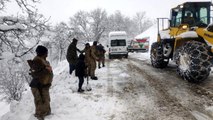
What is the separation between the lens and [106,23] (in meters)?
76.0

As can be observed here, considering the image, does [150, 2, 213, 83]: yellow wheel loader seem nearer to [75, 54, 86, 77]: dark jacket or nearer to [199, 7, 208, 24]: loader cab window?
[199, 7, 208, 24]: loader cab window

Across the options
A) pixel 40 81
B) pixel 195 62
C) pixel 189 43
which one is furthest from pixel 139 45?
pixel 40 81

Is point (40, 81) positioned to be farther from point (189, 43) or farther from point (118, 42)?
point (118, 42)

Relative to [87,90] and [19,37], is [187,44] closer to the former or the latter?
[87,90]

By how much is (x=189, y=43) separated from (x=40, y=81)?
19.9ft

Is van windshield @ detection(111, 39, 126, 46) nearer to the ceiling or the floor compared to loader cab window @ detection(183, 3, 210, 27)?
nearer to the floor

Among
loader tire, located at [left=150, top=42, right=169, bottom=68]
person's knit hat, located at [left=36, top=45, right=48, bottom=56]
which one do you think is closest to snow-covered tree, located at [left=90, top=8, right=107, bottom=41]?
loader tire, located at [left=150, top=42, right=169, bottom=68]

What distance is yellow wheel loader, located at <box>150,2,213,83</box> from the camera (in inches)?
368

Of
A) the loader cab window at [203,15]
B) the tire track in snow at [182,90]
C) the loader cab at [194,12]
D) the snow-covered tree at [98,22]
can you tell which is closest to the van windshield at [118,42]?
the loader cab at [194,12]

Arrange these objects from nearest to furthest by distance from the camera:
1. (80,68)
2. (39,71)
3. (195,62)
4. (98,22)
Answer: (39,71)
(80,68)
(195,62)
(98,22)

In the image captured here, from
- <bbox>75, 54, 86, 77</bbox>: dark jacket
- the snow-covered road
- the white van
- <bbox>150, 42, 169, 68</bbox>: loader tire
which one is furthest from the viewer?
the white van

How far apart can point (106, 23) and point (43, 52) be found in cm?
7014

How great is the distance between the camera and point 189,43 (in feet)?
33.0

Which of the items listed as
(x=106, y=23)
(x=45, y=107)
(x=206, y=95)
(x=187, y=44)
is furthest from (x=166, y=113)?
(x=106, y=23)
